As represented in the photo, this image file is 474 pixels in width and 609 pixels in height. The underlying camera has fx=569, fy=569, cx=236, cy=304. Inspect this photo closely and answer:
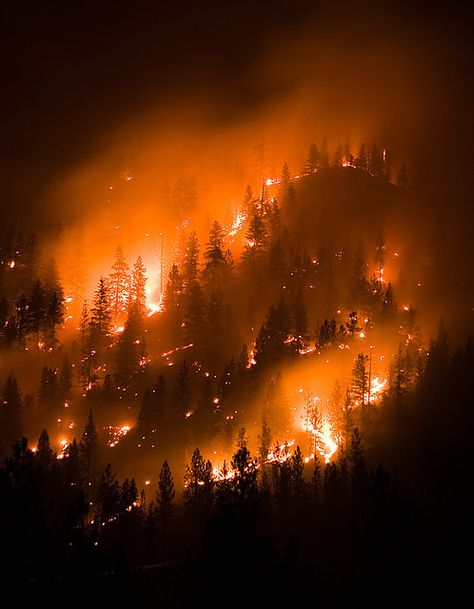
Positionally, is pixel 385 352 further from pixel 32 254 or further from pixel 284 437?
pixel 32 254

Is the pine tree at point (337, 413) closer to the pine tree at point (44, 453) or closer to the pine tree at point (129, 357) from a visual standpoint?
the pine tree at point (129, 357)

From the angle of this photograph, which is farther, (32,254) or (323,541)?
(32,254)

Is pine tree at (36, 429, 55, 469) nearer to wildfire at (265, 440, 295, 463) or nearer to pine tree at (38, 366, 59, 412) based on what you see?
pine tree at (38, 366, 59, 412)

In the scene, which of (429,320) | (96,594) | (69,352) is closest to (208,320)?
(69,352)

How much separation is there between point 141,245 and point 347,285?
74.0 metres

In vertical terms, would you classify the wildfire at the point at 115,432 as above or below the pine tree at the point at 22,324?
below

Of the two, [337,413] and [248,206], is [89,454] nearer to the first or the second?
[337,413]

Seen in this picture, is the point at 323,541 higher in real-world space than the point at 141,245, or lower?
lower

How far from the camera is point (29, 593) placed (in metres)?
27.4

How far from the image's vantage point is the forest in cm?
3219

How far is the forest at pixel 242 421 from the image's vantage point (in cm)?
3219

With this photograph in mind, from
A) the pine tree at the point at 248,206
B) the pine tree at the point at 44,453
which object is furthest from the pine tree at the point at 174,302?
the pine tree at the point at 44,453

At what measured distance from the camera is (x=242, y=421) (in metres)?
96.8

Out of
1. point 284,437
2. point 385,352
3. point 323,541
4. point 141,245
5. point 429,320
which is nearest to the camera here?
point 323,541
